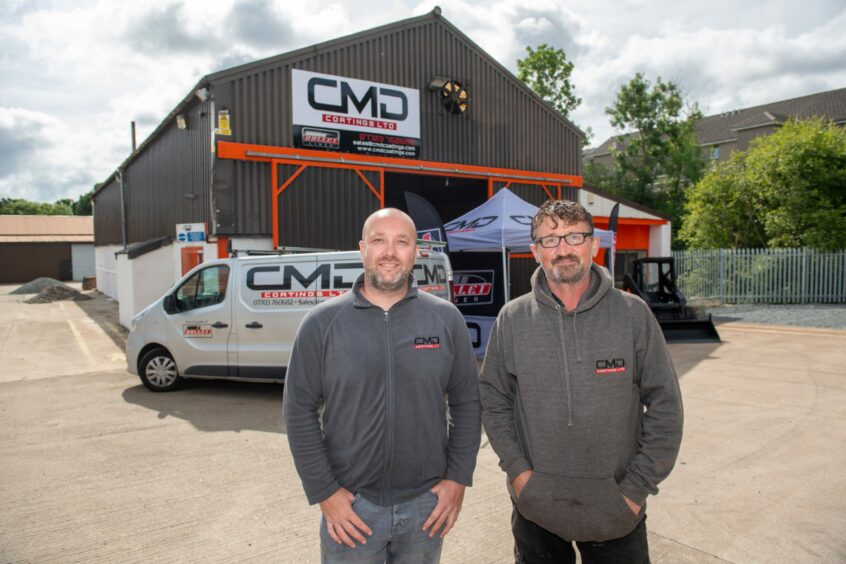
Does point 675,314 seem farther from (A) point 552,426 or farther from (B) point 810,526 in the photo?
(A) point 552,426

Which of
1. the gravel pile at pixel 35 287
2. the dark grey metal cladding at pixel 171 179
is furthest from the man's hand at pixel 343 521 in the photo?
the gravel pile at pixel 35 287

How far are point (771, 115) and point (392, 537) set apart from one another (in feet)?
165

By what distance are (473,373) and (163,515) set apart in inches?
121

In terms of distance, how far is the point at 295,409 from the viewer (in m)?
2.13

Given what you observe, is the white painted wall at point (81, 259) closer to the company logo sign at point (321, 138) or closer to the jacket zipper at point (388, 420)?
the company logo sign at point (321, 138)

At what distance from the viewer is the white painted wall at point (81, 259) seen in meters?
42.1

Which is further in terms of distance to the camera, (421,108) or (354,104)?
(421,108)

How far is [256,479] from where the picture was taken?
482 centimetres

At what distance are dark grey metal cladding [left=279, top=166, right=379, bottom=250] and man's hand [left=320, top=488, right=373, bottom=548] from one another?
1035cm

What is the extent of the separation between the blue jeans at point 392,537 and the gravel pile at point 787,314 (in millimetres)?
15038

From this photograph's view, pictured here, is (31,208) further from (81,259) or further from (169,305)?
(169,305)

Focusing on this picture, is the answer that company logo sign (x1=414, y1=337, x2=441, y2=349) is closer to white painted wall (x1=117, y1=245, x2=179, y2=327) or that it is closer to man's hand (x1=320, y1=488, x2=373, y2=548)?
man's hand (x1=320, y1=488, x2=373, y2=548)

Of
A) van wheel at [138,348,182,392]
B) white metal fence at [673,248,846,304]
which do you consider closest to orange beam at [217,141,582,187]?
van wheel at [138,348,182,392]

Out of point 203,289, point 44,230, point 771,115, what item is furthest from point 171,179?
point 771,115
